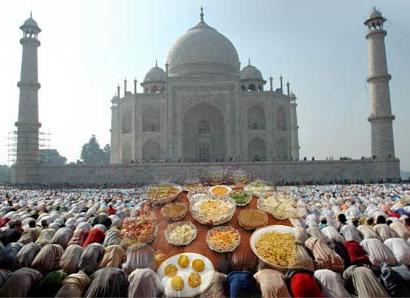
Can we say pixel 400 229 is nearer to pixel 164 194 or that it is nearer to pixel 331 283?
pixel 331 283

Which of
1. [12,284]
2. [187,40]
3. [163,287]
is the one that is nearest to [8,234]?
[12,284]

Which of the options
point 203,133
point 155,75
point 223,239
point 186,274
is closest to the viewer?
point 186,274

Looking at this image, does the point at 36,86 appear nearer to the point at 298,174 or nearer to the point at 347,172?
the point at 298,174

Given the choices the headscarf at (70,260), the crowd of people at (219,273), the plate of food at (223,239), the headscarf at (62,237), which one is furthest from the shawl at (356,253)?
the headscarf at (62,237)

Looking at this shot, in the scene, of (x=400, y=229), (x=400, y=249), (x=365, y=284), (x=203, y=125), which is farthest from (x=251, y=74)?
(x=365, y=284)

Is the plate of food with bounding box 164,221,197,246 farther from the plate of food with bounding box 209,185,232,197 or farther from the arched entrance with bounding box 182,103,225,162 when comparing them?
the arched entrance with bounding box 182,103,225,162
